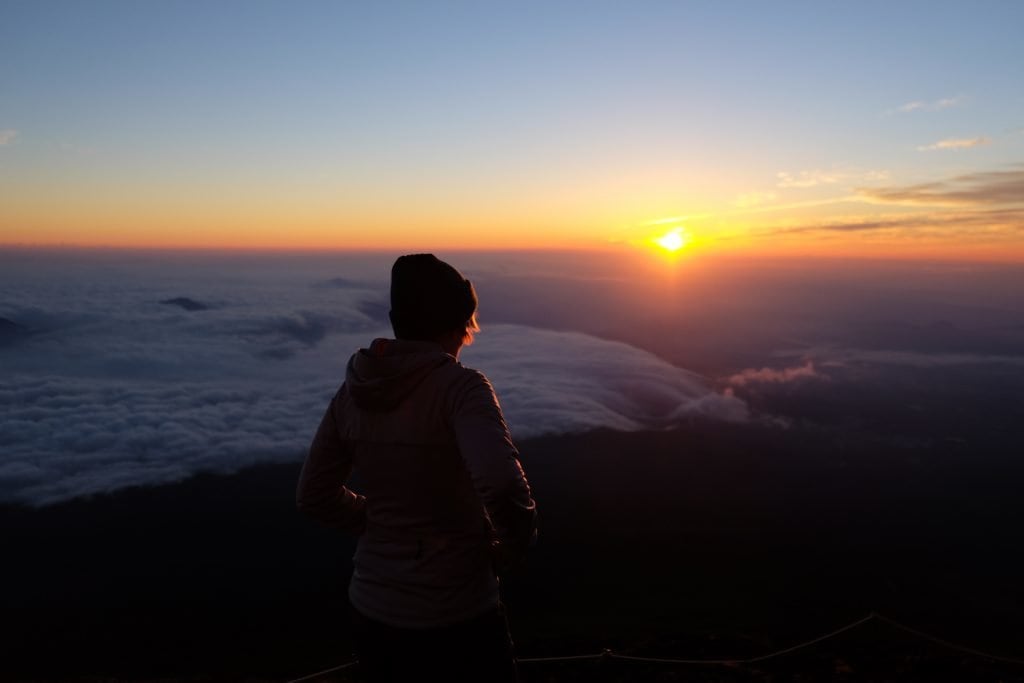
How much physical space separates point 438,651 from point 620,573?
2729 inches

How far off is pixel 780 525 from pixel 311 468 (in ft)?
292

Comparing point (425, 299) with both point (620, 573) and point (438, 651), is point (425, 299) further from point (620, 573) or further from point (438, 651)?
point (620, 573)

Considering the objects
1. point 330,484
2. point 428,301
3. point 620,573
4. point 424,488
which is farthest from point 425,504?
point 620,573

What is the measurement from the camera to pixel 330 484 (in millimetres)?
2398

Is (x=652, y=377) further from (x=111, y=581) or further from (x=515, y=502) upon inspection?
(x=515, y=502)

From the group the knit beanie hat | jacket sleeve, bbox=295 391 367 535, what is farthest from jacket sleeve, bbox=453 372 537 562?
jacket sleeve, bbox=295 391 367 535

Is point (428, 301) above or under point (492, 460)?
above

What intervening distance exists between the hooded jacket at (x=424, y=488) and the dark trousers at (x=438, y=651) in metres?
0.04

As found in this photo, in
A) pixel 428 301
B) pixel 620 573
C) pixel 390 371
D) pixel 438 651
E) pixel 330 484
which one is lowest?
pixel 620 573

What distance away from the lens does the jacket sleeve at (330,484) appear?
7.64 feet

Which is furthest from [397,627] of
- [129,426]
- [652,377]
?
[652,377]

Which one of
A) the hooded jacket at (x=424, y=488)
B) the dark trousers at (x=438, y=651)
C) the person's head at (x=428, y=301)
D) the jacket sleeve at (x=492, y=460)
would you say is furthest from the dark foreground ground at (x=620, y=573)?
the person's head at (x=428, y=301)

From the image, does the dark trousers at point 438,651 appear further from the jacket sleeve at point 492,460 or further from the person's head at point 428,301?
the person's head at point 428,301

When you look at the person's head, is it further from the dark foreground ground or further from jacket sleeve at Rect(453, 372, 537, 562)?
the dark foreground ground
